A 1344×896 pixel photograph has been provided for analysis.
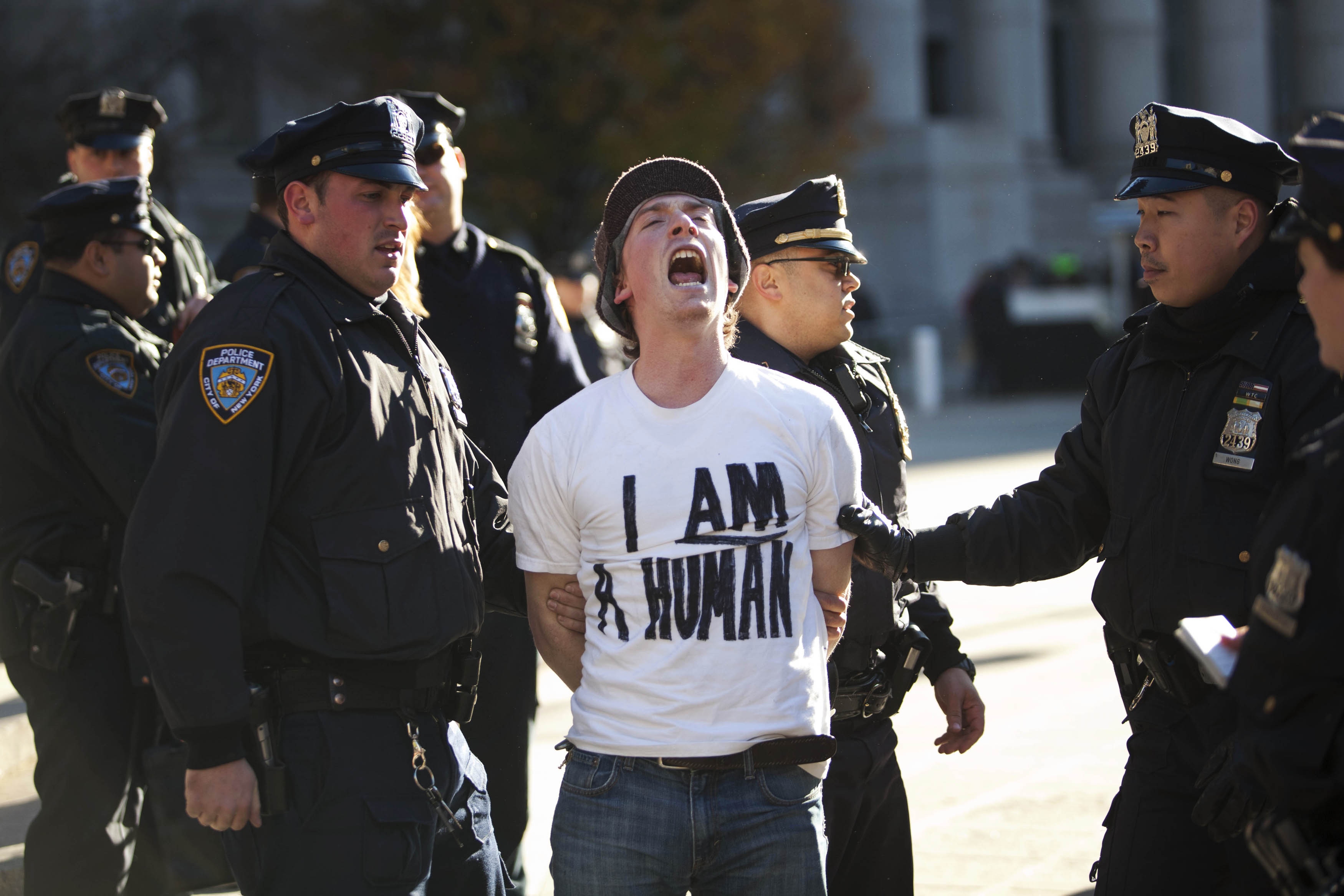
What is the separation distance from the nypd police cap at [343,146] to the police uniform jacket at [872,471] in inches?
43.4

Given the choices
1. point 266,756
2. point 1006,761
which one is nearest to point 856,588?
point 266,756

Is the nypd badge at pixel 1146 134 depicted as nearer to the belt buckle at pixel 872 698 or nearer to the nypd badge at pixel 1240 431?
the nypd badge at pixel 1240 431

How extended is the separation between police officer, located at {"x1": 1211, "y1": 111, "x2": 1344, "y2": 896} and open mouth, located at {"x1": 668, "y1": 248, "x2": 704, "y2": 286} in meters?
1.14

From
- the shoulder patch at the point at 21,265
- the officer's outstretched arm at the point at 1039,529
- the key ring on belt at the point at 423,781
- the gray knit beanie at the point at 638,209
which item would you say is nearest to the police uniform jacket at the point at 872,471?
the officer's outstretched arm at the point at 1039,529

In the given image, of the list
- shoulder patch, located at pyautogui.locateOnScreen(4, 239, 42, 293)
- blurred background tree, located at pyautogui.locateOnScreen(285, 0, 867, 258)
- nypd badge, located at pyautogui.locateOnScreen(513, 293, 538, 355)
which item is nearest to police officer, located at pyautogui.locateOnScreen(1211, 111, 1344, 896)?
nypd badge, located at pyautogui.locateOnScreen(513, 293, 538, 355)

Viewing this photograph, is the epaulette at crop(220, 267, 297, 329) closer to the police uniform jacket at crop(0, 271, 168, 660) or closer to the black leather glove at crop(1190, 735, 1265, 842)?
the police uniform jacket at crop(0, 271, 168, 660)

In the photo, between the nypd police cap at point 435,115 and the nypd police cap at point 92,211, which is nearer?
the nypd police cap at point 92,211

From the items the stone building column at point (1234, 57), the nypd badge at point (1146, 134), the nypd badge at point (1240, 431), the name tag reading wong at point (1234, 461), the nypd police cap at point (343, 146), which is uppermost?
the stone building column at point (1234, 57)

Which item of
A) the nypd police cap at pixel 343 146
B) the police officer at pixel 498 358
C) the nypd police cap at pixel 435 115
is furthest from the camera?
the nypd police cap at pixel 435 115

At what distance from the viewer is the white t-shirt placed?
2.97 metres

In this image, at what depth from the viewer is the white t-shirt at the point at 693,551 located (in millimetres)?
2967

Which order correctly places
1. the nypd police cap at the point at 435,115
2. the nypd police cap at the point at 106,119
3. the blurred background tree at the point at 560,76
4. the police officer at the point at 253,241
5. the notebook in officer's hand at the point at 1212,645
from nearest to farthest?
the notebook in officer's hand at the point at 1212,645
the nypd police cap at the point at 435,115
the police officer at the point at 253,241
the nypd police cap at the point at 106,119
the blurred background tree at the point at 560,76

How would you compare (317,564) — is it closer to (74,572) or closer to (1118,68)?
(74,572)

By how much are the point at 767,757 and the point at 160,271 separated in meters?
3.88
